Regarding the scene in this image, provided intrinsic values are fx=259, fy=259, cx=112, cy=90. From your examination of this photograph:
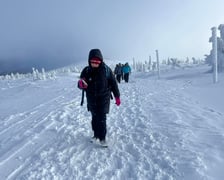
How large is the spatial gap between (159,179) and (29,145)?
117 inches

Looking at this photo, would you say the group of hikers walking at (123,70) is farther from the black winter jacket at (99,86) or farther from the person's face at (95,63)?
the person's face at (95,63)

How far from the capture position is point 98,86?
16.7 ft

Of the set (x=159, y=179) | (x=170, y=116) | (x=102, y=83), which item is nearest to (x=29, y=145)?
(x=102, y=83)

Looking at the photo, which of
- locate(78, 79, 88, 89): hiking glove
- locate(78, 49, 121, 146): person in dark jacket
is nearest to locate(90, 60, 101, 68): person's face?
locate(78, 49, 121, 146): person in dark jacket

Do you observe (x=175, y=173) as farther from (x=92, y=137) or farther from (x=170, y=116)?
(x=170, y=116)

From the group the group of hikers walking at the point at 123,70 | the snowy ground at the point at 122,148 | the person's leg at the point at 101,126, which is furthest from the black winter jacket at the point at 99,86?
the group of hikers walking at the point at 123,70

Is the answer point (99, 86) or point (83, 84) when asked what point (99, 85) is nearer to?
point (99, 86)

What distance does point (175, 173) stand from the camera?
12.1ft

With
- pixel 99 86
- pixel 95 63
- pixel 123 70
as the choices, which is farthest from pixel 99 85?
pixel 123 70

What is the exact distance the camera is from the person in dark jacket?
502cm

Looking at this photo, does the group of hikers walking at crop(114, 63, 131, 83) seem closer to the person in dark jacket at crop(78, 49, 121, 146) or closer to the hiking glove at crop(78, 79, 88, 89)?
the person in dark jacket at crop(78, 49, 121, 146)

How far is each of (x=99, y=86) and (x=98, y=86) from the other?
0.06ft

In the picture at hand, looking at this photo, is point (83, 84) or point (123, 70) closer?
point (83, 84)

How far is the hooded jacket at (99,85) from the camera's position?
5066 mm
